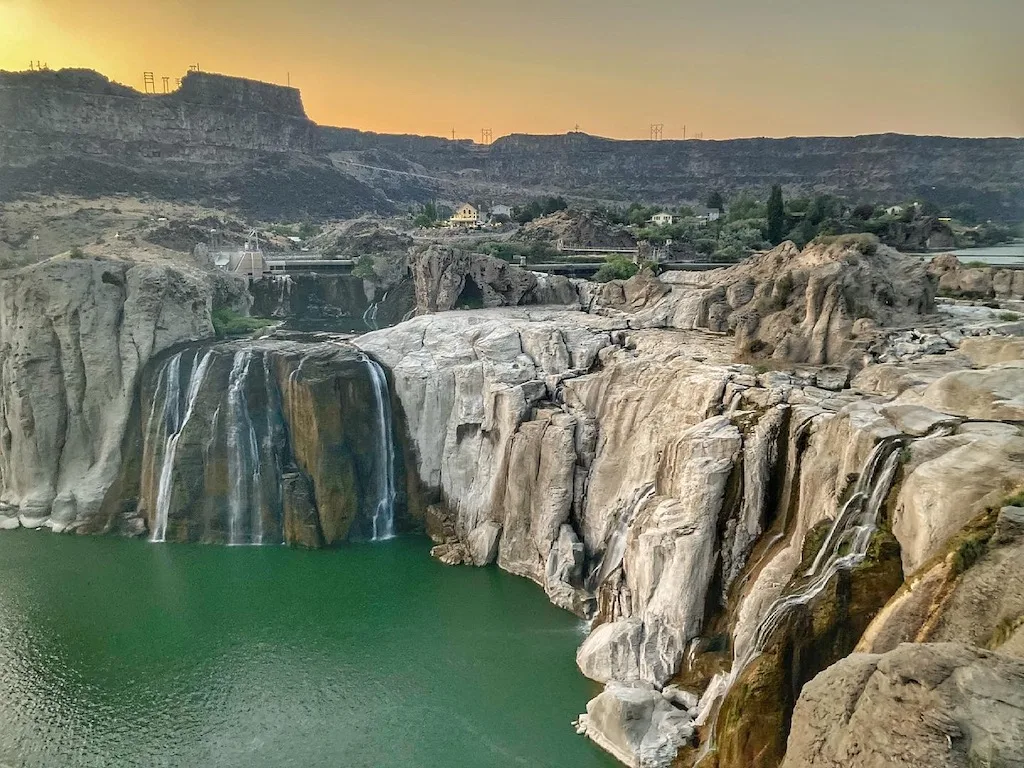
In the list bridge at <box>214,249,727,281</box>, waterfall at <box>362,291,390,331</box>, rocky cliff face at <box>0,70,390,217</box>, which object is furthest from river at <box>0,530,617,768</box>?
rocky cliff face at <box>0,70,390,217</box>

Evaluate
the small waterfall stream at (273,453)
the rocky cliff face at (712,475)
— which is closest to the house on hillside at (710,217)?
the rocky cliff face at (712,475)

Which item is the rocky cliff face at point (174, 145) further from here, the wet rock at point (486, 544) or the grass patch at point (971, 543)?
the grass patch at point (971, 543)

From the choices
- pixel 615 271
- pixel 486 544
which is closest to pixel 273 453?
pixel 486 544

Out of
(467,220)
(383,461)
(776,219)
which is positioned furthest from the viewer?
(467,220)

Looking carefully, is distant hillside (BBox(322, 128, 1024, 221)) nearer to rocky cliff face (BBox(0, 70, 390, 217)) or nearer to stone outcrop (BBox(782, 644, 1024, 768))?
rocky cliff face (BBox(0, 70, 390, 217))

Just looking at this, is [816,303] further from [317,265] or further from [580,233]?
[317,265]

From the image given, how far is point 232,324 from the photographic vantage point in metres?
42.6

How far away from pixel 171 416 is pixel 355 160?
120207mm

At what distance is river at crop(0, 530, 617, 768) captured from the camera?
19125 millimetres

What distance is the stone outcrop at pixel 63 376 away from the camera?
33531mm

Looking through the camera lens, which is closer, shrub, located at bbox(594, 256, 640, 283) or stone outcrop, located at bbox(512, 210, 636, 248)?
shrub, located at bbox(594, 256, 640, 283)

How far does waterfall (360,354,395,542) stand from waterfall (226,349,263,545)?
14.7 feet

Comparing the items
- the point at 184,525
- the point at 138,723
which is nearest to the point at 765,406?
the point at 138,723

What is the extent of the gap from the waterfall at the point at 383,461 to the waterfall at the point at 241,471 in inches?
177
